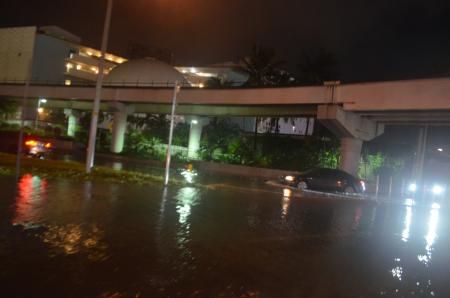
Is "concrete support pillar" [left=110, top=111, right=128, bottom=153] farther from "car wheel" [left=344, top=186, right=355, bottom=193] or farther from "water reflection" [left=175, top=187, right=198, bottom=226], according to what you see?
"water reflection" [left=175, top=187, right=198, bottom=226]

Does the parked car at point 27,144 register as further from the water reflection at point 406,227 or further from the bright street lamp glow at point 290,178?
the water reflection at point 406,227

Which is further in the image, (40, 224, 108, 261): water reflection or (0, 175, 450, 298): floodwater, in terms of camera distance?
(40, 224, 108, 261): water reflection

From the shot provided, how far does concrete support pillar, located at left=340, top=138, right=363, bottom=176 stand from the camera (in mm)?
33250

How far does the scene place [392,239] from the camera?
11.7 meters

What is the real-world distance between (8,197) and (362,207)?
44.3 feet

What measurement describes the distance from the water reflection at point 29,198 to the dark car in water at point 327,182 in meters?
14.6

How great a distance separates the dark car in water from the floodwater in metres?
10.7

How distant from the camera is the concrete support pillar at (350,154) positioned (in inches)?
1309

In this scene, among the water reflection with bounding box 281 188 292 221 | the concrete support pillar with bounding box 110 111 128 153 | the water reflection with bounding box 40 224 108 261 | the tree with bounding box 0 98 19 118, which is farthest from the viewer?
the tree with bounding box 0 98 19 118

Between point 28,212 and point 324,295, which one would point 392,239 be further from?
point 28,212

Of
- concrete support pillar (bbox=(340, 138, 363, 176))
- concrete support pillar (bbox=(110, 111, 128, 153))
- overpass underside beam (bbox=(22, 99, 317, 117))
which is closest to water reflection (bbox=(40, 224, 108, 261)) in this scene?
concrete support pillar (bbox=(340, 138, 363, 176))

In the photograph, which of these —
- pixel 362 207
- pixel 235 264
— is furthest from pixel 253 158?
pixel 235 264

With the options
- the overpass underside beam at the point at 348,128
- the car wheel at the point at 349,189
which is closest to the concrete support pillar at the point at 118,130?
the overpass underside beam at the point at 348,128

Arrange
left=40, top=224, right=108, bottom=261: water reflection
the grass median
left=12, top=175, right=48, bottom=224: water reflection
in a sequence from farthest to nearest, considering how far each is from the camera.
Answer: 1. the grass median
2. left=12, top=175, right=48, bottom=224: water reflection
3. left=40, top=224, right=108, bottom=261: water reflection
